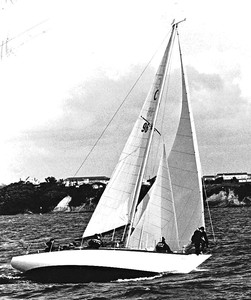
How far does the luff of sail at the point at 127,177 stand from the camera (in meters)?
23.6

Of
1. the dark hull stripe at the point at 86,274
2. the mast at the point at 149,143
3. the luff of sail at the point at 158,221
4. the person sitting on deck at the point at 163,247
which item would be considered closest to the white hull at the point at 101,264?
the dark hull stripe at the point at 86,274

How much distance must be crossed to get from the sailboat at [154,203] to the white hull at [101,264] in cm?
4

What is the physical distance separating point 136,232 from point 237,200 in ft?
414

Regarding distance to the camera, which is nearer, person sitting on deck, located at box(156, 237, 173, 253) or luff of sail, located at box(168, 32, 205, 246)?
person sitting on deck, located at box(156, 237, 173, 253)

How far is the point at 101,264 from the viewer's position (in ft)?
69.7

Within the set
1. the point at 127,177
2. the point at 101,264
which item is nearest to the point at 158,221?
the point at 127,177

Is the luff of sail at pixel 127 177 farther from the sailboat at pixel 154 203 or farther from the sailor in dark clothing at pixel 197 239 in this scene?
the sailor in dark clothing at pixel 197 239

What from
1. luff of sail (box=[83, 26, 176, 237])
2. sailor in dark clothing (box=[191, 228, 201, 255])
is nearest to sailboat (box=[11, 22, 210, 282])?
luff of sail (box=[83, 26, 176, 237])

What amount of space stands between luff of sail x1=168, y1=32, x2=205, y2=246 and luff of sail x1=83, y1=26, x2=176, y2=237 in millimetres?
1483

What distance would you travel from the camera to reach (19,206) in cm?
15850

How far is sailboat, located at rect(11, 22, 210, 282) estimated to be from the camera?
22406mm

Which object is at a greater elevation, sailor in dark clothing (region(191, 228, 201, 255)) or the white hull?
sailor in dark clothing (region(191, 228, 201, 255))

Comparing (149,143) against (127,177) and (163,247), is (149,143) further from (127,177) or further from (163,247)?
(163,247)

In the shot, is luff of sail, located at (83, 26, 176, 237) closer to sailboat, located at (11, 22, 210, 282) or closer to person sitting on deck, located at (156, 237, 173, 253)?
sailboat, located at (11, 22, 210, 282)
